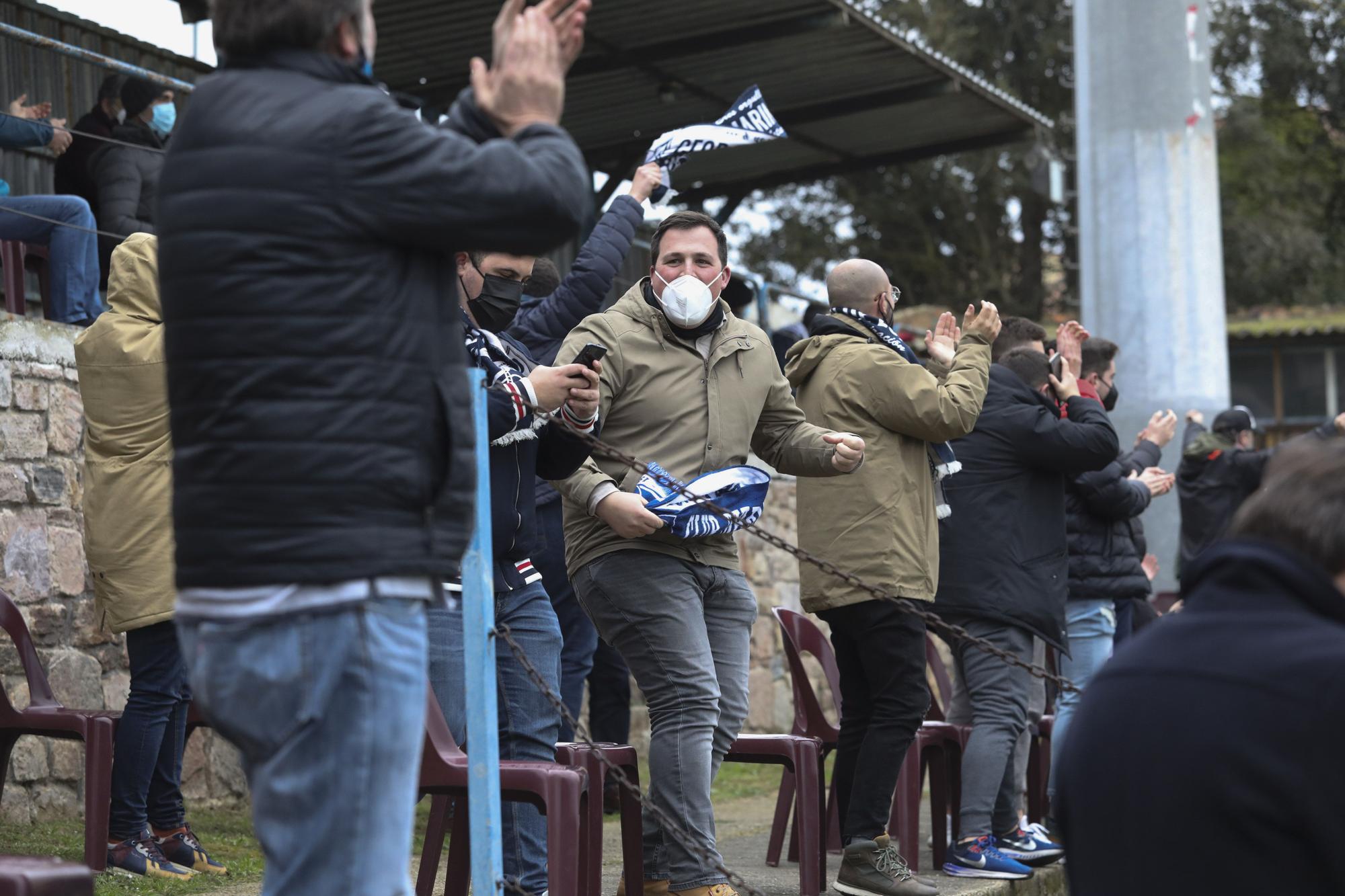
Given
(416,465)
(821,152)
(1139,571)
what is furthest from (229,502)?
(821,152)

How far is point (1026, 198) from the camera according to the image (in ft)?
90.2

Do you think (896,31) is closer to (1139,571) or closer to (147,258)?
(1139,571)

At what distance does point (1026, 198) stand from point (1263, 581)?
26.2 meters

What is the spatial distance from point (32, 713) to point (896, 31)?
7.70 meters

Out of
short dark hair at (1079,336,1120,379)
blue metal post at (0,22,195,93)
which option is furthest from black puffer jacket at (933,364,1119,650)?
blue metal post at (0,22,195,93)

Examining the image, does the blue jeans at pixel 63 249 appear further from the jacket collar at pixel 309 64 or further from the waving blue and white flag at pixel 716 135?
the jacket collar at pixel 309 64

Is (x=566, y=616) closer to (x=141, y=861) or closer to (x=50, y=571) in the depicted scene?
(x=141, y=861)

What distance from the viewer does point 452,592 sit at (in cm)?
452

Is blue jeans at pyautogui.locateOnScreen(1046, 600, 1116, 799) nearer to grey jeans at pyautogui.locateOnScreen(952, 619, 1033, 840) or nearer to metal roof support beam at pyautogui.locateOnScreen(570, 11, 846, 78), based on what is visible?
grey jeans at pyautogui.locateOnScreen(952, 619, 1033, 840)

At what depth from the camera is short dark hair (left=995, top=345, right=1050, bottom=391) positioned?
6.73 m

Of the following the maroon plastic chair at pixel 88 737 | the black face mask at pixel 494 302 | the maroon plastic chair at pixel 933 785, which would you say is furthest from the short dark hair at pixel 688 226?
the maroon plastic chair at pixel 88 737

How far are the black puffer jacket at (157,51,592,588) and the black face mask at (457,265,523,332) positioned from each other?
2584 millimetres

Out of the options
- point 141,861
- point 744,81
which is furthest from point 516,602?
point 744,81

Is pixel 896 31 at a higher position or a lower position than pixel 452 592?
higher
